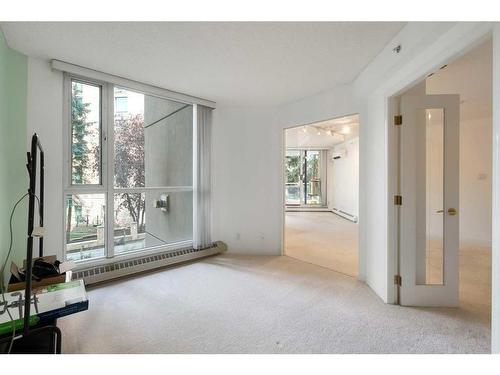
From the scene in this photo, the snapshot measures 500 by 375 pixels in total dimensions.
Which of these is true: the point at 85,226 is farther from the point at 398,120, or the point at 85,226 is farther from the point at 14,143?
the point at 398,120

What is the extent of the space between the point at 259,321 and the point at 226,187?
7.95 ft

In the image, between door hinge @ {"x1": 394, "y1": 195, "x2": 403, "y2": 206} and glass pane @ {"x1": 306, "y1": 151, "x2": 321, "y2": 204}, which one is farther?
glass pane @ {"x1": 306, "y1": 151, "x2": 321, "y2": 204}

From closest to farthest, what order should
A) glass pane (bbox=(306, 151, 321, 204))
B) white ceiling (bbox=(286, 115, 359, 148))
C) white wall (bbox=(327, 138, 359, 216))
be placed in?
white ceiling (bbox=(286, 115, 359, 148)), white wall (bbox=(327, 138, 359, 216)), glass pane (bbox=(306, 151, 321, 204))

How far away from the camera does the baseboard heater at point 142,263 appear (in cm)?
283

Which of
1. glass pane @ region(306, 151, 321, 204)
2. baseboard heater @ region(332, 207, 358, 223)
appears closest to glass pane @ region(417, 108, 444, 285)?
baseboard heater @ region(332, 207, 358, 223)

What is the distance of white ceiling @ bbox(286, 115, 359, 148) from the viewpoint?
629 centimetres

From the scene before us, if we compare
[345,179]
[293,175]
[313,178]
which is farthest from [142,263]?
[313,178]

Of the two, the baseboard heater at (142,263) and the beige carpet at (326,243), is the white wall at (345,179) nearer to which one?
the beige carpet at (326,243)

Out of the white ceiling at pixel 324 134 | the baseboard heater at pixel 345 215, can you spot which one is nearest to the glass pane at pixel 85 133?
the white ceiling at pixel 324 134

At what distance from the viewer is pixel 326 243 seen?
4.85m

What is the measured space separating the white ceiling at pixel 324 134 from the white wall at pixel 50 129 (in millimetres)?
4369

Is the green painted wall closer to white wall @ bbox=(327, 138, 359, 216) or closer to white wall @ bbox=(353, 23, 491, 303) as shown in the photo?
white wall @ bbox=(353, 23, 491, 303)

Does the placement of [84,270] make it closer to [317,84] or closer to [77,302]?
[77,302]
